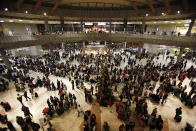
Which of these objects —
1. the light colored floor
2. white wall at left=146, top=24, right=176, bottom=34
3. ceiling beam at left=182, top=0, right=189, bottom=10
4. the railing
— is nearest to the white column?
the railing

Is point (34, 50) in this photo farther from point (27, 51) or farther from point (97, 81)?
point (97, 81)

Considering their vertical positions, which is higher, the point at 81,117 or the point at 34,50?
the point at 34,50

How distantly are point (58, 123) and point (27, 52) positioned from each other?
24.0m

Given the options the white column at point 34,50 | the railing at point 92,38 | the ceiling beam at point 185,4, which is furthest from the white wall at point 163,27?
the white column at point 34,50

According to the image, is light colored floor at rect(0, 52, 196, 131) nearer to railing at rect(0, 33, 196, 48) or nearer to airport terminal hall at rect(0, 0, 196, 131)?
airport terminal hall at rect(0, 0, 196, 131)

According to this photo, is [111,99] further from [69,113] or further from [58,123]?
[58,123]

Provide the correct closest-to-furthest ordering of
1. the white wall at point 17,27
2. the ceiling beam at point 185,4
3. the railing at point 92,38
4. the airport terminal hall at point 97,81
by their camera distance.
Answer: the airport terminal hall at point 97,81 < the railing at point 92,38 < the ceiling beam at point 185,4 < the white wall at point 17,27

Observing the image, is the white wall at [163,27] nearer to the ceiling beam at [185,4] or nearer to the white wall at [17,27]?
the ceiling beam at [185,4]

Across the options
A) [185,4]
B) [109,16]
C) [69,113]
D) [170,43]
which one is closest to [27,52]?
[109,16]

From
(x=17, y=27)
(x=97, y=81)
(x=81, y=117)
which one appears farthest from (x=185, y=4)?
(x=17, y=27)

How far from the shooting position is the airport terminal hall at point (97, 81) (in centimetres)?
816

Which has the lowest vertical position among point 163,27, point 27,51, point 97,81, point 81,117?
point 81,117

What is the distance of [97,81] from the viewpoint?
12.8 metres

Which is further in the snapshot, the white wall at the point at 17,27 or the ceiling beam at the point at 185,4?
the white wall at the point at 17,27
